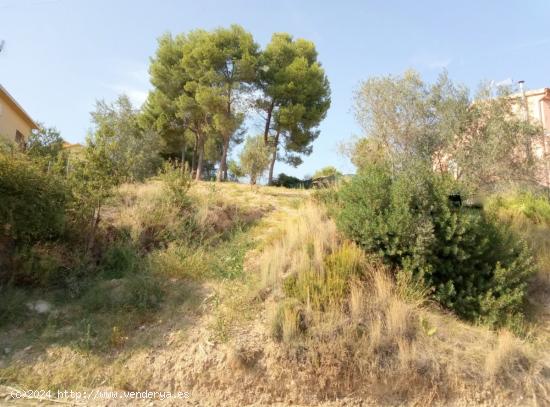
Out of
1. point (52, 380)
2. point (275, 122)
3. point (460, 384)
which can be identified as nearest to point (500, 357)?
point (460, 384)

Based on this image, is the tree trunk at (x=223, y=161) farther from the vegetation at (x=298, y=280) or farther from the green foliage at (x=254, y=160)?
the vegetation at (x=298, y=280)

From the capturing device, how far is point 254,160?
16266mm

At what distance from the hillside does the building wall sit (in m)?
17.1

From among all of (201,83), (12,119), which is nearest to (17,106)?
(12,119)

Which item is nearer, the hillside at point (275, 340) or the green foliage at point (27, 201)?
the hillside at point (275, 340)

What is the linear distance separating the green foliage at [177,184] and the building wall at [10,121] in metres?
14.3

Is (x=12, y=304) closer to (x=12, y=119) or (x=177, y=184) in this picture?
(x=177, y=184)

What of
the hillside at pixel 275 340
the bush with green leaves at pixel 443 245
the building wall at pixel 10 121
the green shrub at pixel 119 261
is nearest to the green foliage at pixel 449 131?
the bush with green leaves at pixel 443 245

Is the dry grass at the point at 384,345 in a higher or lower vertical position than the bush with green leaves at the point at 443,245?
lower

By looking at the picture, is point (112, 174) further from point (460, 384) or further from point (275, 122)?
point (275, 122)

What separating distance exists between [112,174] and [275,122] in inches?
610

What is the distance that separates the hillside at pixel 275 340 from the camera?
4.86 m

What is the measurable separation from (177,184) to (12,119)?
1823cm

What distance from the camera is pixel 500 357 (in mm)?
5152
